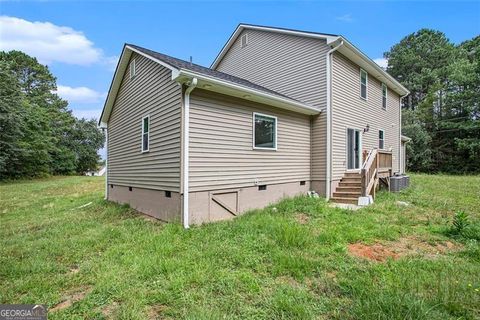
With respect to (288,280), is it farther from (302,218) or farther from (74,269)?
(302,218)

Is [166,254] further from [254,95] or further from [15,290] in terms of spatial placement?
[254,95]

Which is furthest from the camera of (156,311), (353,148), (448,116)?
(448,116)

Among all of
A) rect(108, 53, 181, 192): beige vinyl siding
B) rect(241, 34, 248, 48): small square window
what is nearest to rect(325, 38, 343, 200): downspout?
rect(241, 34, 248, 48): small square window

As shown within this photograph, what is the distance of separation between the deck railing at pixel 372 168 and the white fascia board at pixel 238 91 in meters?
2.76

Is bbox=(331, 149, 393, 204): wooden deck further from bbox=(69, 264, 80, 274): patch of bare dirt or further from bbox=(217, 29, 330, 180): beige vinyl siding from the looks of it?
bbox=(69, 264, 80, 274): patch of bare dirt

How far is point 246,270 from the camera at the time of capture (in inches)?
153

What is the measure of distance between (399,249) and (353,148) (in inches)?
274

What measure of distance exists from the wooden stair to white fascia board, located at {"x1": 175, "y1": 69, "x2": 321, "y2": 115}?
306 centimetres

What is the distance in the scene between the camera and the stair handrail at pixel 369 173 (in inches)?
354

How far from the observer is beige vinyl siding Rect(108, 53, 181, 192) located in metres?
6.78

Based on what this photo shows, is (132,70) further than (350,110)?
No

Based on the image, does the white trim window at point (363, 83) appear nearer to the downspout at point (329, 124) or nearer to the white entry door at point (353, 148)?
the white entry door at point (353, 148)

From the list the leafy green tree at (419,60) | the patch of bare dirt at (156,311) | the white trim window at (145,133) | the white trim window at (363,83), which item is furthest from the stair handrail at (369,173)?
the leafy green tree at (419,60)

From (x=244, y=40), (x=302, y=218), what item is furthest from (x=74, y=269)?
(x=244, y=40)
